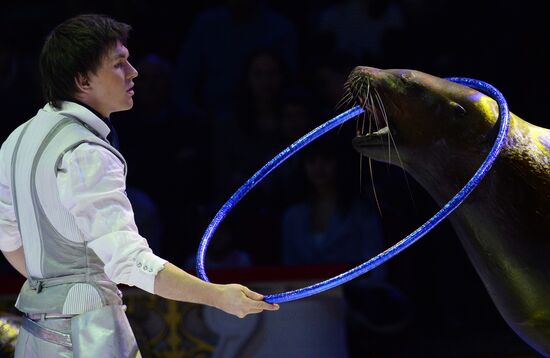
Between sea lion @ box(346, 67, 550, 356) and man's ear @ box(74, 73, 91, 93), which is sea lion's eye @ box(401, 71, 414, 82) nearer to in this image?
sea lion @ box(346, 67, 550, 356)

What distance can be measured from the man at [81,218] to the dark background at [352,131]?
2262mm

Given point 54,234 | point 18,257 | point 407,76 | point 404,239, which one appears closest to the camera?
point 54,234

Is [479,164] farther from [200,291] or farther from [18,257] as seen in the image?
[18,257]

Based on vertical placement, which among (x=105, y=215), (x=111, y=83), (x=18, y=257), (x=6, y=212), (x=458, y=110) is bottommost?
(x=18, y=257)

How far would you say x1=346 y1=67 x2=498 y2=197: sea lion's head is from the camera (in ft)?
11.1

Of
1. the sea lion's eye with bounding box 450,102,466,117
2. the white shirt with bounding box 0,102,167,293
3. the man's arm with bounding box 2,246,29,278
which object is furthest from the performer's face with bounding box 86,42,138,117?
the sea lion's eye with bounding box 450,102,466,117

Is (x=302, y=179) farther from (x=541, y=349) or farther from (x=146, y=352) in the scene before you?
(x=541, y=349)

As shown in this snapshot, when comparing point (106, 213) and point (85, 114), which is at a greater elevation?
point (85, 114)

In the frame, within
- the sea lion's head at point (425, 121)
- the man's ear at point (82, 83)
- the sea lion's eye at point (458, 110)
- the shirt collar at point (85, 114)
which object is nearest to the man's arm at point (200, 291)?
the shirt collar at point (85, 114)

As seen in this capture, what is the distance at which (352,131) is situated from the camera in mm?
5977

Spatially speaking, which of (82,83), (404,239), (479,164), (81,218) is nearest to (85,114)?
(82,83)

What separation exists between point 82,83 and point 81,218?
1.30 ft

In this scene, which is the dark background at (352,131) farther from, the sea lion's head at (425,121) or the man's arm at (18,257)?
the man's arm at (18,257)

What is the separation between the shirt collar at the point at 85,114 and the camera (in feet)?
9.25
